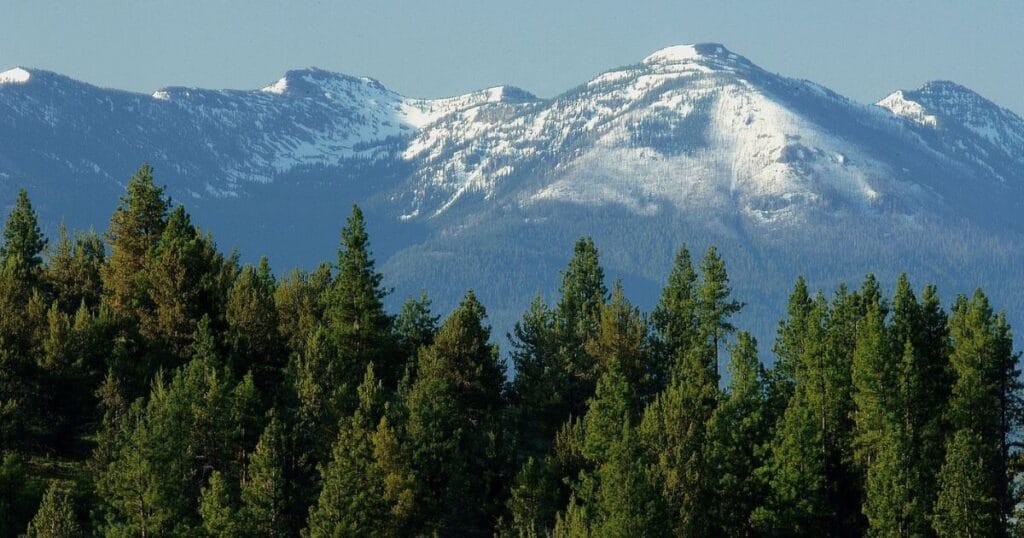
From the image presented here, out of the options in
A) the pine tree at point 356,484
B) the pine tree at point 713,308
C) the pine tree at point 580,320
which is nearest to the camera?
the pine tree at point 356,484

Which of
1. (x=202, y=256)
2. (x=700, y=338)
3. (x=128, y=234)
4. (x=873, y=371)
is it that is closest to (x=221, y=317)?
(x=202, y=256)

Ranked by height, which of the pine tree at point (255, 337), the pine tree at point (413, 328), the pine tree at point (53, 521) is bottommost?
the pine tree at point (53, 521)

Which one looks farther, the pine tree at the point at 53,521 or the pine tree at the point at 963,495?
the pine tree at the point at 963,495

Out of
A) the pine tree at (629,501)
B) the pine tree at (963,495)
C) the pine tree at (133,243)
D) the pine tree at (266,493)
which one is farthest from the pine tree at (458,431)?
the pine tree at (963,495)

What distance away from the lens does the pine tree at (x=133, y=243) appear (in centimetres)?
13050

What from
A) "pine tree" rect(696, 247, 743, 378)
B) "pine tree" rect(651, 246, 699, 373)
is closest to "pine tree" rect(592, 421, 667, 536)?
"pine tree" rect(696, 247, 743, 378)

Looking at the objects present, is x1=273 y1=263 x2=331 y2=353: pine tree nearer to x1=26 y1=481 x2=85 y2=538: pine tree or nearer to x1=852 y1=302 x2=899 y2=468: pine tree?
x1=26 y1=481 x2=85 y2=538: pine tree

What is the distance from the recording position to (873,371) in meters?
120

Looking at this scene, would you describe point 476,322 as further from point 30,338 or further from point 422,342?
point 30,338

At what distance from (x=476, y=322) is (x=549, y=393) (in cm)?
806

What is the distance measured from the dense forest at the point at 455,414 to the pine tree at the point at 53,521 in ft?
0.52

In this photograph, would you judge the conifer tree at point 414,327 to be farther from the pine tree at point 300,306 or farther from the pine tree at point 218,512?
the pine tree at point 218,512

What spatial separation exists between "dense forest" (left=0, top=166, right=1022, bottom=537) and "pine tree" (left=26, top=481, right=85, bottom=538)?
0.52 feet

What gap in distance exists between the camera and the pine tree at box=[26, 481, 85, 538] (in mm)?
96188
